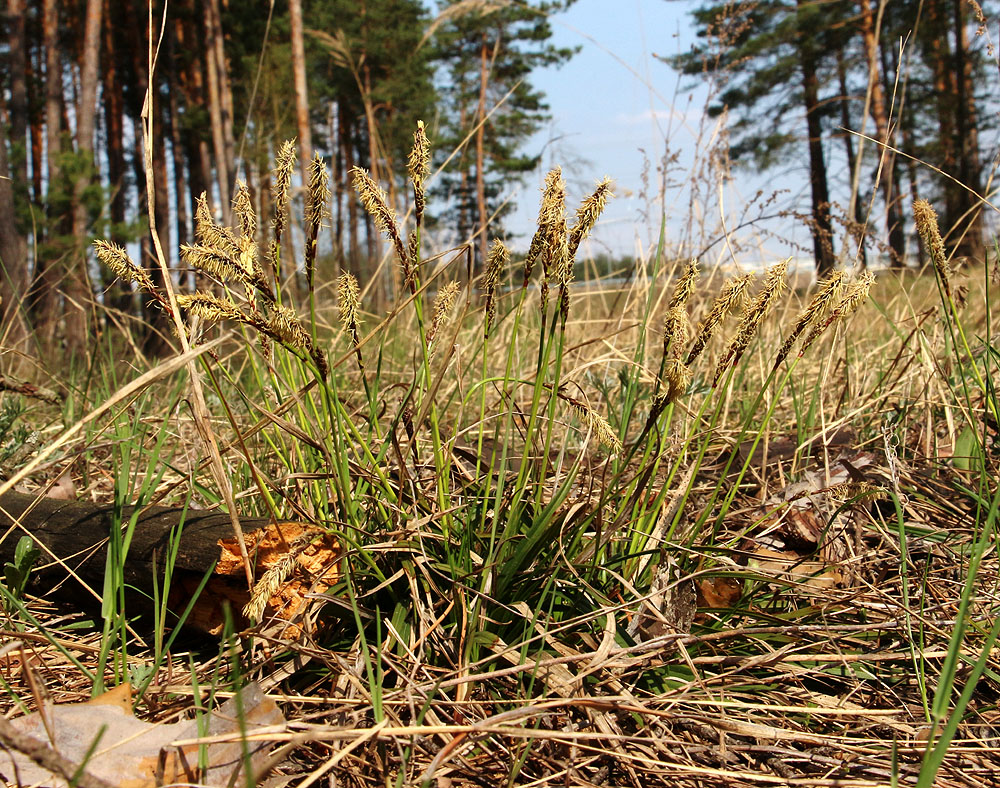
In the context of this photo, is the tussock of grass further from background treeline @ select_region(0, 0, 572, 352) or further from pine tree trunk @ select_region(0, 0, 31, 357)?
pine tree trunk @ select_region(0, 0, 31, 357)

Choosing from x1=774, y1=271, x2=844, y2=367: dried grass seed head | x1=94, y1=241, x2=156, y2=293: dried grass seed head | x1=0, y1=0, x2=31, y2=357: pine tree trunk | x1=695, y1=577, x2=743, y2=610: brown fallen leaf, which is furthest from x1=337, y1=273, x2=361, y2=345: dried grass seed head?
x1=0, y1=0, x2=31, y2=357: pine tree trunk

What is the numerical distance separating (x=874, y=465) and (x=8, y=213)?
8.06 m

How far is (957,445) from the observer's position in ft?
5.67

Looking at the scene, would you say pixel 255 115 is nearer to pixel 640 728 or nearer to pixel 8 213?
pixel 8 213

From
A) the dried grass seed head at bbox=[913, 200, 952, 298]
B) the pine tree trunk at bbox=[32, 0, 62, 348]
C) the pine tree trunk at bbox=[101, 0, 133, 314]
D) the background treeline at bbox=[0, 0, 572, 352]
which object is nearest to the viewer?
the dried grass seed head at bbox=[913, 200, 952, 298]

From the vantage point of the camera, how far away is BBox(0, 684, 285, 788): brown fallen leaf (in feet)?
2.56

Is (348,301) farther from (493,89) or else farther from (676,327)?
(493,89)

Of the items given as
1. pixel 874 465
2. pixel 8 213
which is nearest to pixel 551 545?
pixel 874 465

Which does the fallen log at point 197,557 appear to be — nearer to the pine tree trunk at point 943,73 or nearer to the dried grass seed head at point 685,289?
the dried grass seed head at point 685,289

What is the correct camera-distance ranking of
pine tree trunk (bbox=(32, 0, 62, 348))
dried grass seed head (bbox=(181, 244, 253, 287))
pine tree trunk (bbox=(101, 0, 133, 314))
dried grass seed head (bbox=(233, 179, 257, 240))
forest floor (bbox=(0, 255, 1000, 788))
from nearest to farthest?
dried grass seed head (bbox=(181, 244, 253, 287)), forest floor (bbox=(0, 255, 1000, 788)), dried grass seed head (bbox=(233, 179, 257, 240)), pine tree trunk (bbox=(32, 0, 62, 348)), pine tree trunk (bbox=(101, 0, 133, 314))

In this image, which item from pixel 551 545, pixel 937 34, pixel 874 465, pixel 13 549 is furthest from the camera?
pixel 937 34

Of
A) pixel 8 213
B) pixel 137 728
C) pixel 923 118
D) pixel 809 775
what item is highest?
pixel 923 118

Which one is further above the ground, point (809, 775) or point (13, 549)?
point (13, 549)

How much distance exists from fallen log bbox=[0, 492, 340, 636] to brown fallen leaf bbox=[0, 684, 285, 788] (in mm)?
168
